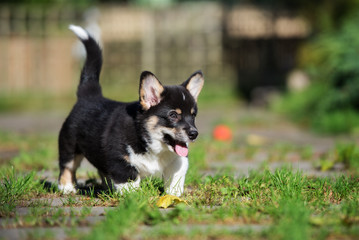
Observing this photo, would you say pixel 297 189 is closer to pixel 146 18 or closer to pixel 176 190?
pixel 176 190

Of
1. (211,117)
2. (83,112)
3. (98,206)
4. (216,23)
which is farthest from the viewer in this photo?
(216,23)

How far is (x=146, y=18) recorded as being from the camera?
15125 millimetres

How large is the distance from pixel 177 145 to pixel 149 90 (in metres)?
0.45

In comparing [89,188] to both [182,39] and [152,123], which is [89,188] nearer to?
[152,123]

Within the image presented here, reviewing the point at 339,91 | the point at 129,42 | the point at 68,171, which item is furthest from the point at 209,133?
the point at 129,42

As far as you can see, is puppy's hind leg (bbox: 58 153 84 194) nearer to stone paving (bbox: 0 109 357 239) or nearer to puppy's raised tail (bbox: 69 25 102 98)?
stone paving (bbox: 0 109 357 239)

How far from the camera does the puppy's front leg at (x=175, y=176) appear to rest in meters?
3.67

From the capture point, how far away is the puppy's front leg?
3672 mm

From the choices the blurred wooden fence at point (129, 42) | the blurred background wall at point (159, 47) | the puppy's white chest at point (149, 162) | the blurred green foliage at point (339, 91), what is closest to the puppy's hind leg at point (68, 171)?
the puppy's white chest at point (149, 162)

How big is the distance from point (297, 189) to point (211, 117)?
8.03m

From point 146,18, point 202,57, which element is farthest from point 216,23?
point 146,18

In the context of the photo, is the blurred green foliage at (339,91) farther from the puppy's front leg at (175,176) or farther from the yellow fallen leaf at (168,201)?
the yellow fallen leaf at (168,201)

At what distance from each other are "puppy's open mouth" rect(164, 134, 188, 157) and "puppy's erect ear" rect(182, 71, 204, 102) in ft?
1.59

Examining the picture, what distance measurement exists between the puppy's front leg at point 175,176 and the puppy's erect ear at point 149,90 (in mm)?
464
